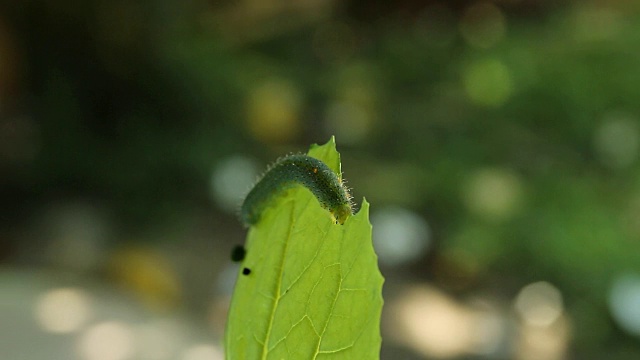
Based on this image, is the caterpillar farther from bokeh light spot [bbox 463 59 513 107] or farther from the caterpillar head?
bokeh light spot [bbox 463 59 513 107]

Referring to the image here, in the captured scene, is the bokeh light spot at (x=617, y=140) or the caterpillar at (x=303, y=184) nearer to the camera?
the caterpillar at (x=303, y=184)

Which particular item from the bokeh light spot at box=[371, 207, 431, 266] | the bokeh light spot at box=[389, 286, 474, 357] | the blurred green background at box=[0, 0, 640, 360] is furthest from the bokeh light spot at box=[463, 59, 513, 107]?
the bokeh light spot at box=[389, 286, 474, 357]

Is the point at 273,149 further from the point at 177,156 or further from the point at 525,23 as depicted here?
the point at 525,23

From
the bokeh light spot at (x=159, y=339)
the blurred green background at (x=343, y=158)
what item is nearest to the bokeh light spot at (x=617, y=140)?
the blurred green background at (x=343, y=158)

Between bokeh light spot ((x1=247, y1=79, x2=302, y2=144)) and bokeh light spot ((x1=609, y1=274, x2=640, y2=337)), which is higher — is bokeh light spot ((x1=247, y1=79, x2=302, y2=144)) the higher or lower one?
the higher one

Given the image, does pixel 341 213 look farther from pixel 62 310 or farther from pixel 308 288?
pixel 62 310

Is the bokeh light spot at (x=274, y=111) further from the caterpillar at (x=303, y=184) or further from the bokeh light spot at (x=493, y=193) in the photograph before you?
the caterpillar at (x=303, y=184)
